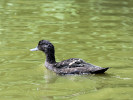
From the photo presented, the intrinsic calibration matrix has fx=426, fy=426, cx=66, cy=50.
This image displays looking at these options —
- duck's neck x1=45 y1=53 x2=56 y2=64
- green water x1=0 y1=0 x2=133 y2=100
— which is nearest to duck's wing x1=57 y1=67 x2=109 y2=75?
green water x1=0 y1=0 x2=133 y2=100

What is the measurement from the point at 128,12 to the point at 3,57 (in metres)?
9.40

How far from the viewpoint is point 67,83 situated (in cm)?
988

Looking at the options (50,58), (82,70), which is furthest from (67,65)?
(50,58)

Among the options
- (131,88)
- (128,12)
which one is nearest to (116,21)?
(128,12)

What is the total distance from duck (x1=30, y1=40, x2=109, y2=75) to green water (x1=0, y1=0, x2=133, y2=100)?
160 mm

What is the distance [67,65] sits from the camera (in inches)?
432

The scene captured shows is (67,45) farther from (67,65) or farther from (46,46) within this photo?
(67,65)

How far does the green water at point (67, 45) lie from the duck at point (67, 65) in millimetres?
160

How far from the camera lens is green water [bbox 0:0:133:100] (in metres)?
9.25

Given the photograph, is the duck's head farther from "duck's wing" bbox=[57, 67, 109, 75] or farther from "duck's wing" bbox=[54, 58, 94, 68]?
"duck's wing" bbox=[57, 67, 109, 75]

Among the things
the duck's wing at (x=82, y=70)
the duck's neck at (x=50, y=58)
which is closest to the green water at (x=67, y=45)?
the duck's wing at (x=82, y=70)

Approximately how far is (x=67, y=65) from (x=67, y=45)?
2.76 metres

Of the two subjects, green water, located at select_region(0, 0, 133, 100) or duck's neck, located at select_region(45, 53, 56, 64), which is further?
duck's neck, located at select_region(45, 53, 56, 64)

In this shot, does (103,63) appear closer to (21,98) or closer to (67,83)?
(67,83)
